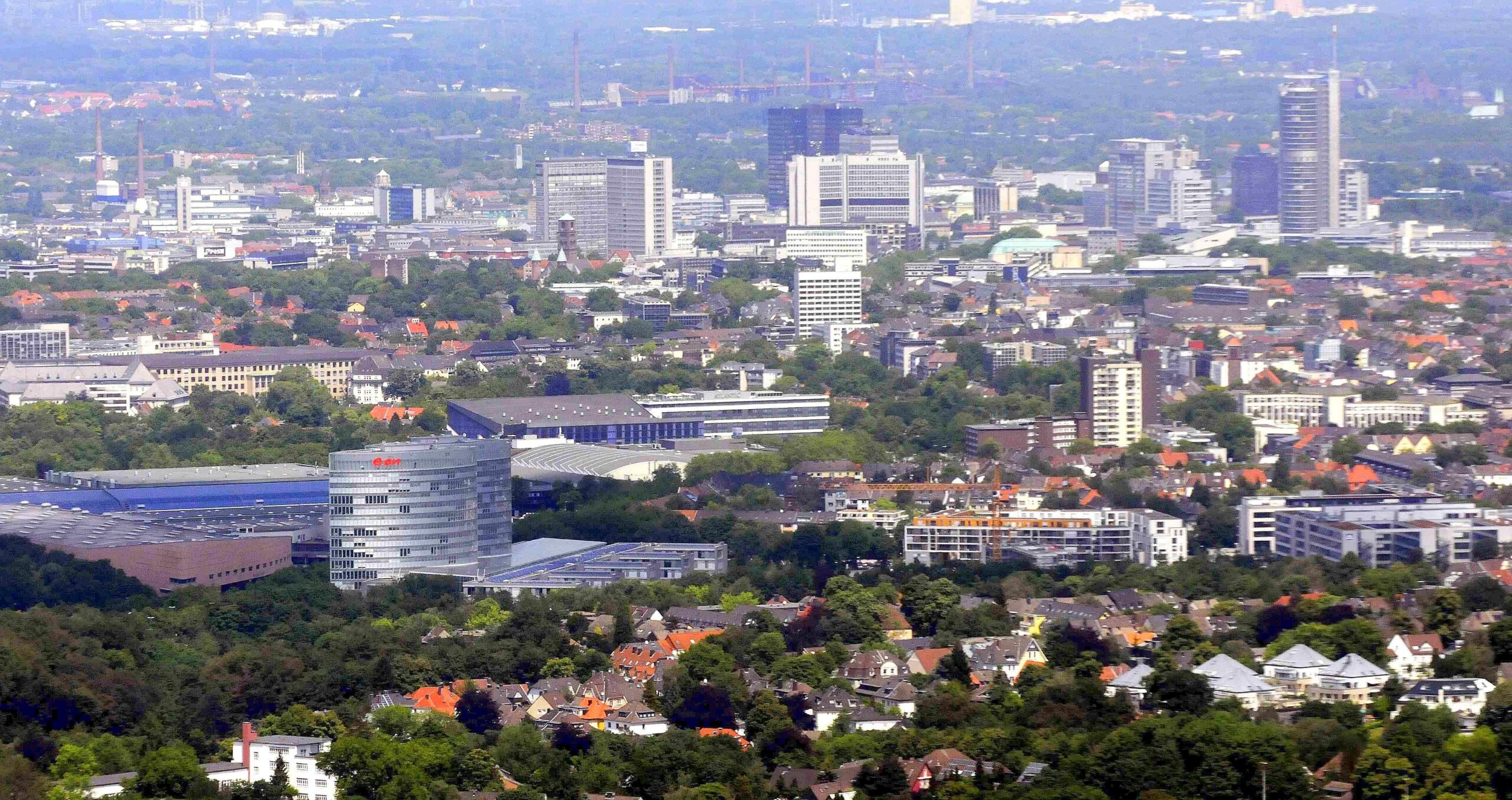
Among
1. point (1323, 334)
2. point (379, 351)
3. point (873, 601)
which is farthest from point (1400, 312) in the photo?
point (873, 601)

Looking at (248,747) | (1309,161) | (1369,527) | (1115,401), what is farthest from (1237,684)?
(1309,161)

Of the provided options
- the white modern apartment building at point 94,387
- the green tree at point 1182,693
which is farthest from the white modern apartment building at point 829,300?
the green tree at point 1182,693

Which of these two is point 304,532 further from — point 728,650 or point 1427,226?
point 1427,226

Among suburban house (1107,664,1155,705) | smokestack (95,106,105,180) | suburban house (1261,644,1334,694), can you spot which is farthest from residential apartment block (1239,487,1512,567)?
smokestack (95,106,105,180)

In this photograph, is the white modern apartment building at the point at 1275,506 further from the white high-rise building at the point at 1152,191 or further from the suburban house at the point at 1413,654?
the white high-rise building at the point at 1152,191

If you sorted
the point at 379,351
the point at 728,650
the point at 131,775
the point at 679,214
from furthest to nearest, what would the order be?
1. the point at 679,214
2. the point at 379,351
3. the point at 728,650
4. the point at 131,775

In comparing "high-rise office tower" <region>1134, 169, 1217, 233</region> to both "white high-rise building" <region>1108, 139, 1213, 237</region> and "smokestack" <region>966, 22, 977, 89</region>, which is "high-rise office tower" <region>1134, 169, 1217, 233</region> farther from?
"smokestack" <region>966, 22, 977, 89</region>

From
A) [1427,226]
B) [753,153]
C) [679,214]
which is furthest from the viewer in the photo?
[753,153]
